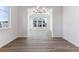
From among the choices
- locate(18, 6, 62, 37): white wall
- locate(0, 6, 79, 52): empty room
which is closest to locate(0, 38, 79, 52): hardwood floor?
locate(0, 6, 79, 52): empty room

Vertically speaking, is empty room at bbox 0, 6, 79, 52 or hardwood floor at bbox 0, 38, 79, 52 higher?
empty room at bbox 0, 6, 79, 52

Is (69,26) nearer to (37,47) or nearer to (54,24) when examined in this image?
(54,24)

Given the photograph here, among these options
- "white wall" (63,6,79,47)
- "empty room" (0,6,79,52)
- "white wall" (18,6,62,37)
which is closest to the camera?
"empty room" (0,6,79,52)

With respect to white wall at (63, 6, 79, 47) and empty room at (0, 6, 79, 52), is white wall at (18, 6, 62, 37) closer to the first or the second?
empty room at (0, 6, 79, 52)

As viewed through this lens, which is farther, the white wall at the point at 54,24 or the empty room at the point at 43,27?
the white wall at the point at 54,24

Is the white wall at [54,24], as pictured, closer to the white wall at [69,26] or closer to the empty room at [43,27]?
the empty room at [43,27]

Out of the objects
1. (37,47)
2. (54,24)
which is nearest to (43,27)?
(54,24)

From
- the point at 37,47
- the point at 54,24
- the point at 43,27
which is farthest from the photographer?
the point at 54,24

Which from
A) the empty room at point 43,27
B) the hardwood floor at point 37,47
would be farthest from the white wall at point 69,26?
the hardwood floor at point 37,47

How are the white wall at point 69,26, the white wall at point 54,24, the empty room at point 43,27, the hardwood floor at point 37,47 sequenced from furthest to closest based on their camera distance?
the white wall at point 69,26
the white wall at point 54,24
the empty room at point 43,27
the hardwood floor at point 37,47
